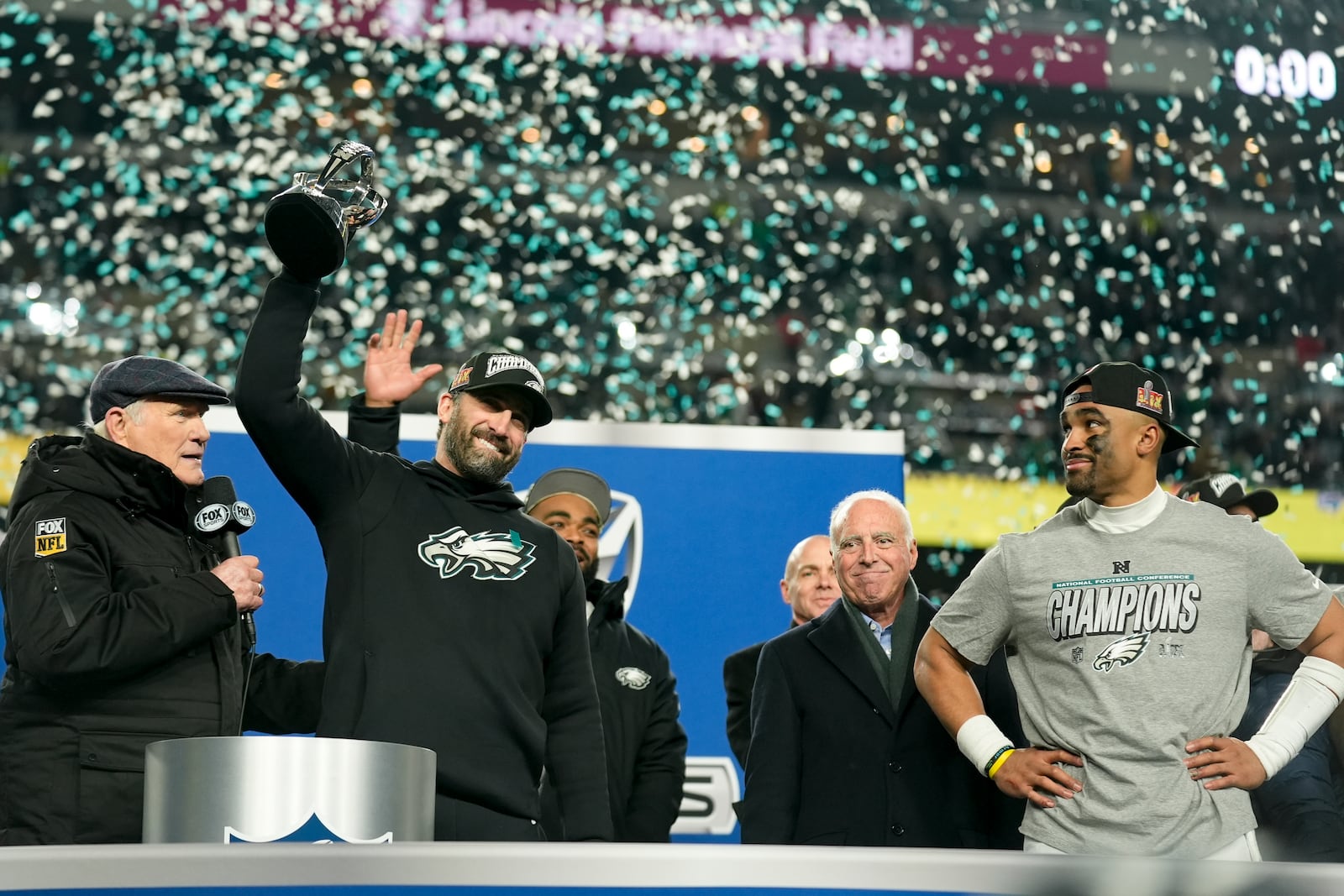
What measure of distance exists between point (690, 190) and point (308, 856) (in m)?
4.77

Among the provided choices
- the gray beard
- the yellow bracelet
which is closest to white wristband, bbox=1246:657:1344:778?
the yellow bracelet

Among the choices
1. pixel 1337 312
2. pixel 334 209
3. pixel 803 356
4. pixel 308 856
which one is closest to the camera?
pixel 308 856

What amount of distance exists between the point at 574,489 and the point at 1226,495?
1063mm

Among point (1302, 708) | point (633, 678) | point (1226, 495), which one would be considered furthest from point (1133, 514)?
point (633, 678)

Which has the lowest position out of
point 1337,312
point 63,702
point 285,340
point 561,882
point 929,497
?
point 561,882

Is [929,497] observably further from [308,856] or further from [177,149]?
[308,856]

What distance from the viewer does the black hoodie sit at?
177 cm

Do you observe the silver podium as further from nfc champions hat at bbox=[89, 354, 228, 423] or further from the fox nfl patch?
nfc champions hat at bbox=[89, 354, 228, 423]

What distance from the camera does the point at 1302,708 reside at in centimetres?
187

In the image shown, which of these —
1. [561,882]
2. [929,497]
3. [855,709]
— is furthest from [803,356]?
[561,882]

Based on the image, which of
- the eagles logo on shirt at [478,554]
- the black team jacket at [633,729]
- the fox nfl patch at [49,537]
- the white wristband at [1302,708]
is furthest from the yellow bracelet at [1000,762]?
the fox nfl patch at [49,537]

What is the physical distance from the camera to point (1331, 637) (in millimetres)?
1883

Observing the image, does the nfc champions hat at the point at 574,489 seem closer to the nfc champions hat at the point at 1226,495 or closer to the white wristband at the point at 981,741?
the white wristband at the point at 981,741

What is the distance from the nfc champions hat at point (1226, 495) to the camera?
2.56 m
